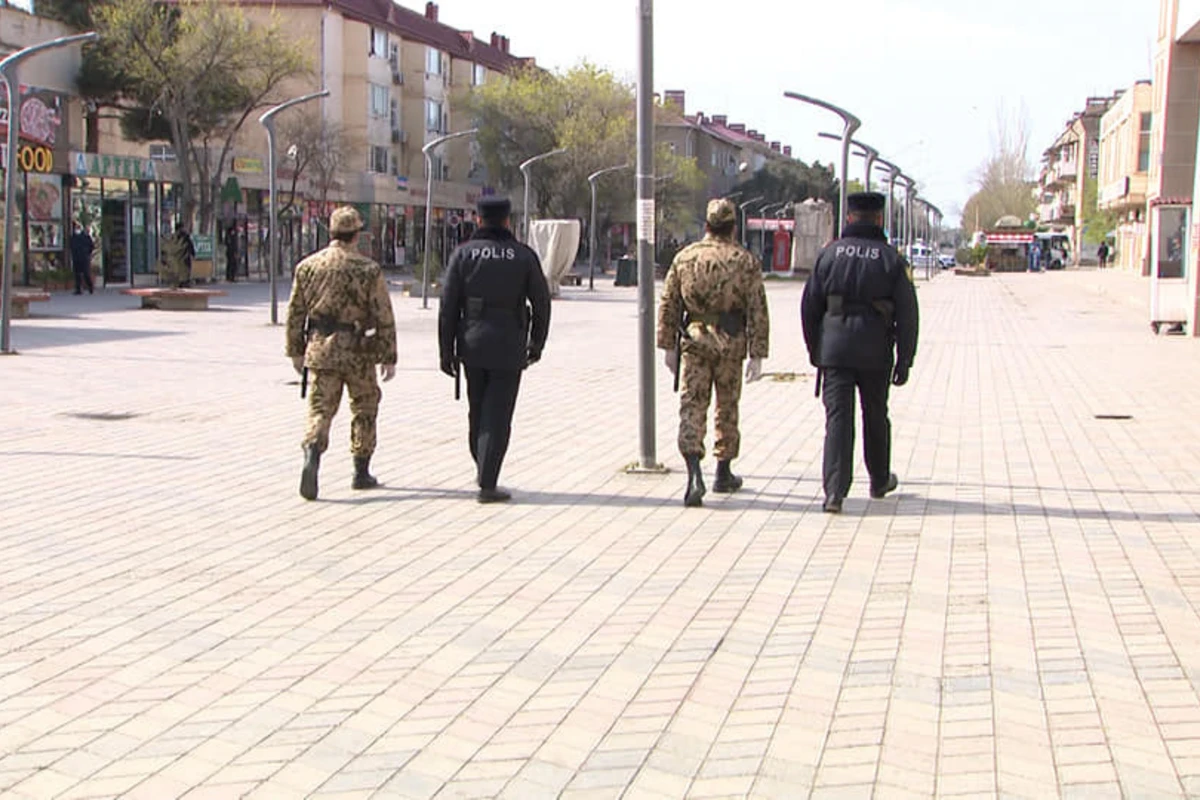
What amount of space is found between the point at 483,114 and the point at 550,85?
3.48 m

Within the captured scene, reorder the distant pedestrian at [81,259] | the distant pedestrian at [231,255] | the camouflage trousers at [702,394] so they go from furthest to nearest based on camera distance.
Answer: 1. the distant pedestrian at [231,255]
2. the distant pedestrian at [81,259]
3. the camouflage trousers at [702,394]

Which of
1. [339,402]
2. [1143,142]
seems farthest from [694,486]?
[1143,142]

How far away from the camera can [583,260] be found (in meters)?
83.0

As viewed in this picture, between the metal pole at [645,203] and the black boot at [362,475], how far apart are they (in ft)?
5.73

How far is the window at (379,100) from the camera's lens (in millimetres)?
64875

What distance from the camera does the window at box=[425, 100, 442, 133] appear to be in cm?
7125

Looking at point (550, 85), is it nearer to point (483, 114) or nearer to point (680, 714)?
point (483, 114)

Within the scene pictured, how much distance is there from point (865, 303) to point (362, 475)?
309 cm

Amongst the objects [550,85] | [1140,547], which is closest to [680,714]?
[1140,547]

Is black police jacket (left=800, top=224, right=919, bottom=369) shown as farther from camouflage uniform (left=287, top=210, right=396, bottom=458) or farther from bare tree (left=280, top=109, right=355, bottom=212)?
bare tree (left=280, top=109, right=355, bottom=212)

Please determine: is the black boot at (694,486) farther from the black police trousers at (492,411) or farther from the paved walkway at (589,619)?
the black police trousers at (492,411)

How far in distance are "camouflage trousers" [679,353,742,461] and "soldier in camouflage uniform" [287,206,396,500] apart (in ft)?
5.48

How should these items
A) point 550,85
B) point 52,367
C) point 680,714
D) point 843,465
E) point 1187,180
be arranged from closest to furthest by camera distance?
point 680,714 → point 843,465 → point 52,367 → point 1187,180 → point 550,85

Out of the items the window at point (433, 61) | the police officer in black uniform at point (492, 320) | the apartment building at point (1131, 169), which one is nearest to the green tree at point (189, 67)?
the window at point (433, 61)
